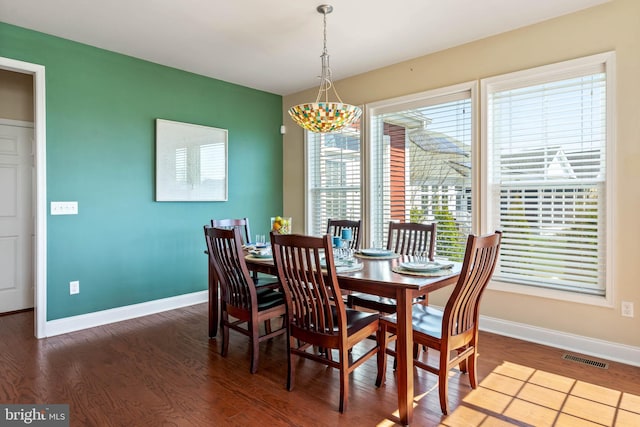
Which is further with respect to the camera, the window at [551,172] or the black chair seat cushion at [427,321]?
the window at [551,172]

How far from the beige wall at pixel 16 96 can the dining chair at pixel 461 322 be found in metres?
4.36

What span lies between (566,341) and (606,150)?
4.99 ft

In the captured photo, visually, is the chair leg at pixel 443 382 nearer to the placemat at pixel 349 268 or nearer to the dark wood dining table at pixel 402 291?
the dark wood dining table at pixel 402 291

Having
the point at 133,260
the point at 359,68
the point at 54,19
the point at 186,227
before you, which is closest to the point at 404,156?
the point at 359,68

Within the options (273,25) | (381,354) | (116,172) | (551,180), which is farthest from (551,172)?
(116,172)

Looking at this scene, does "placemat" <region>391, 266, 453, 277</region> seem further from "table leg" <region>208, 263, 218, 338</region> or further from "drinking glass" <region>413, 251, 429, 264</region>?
"table leg" <region>208, 263, 218, 338</region>

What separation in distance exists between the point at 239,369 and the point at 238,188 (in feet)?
8.87

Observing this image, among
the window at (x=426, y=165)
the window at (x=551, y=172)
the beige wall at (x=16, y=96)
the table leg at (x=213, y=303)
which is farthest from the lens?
the beige wall at (x=16, y=96)

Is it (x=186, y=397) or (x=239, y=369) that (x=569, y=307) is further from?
(x=186, y=397)

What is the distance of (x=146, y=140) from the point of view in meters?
4.13

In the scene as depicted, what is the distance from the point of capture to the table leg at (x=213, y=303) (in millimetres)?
3375

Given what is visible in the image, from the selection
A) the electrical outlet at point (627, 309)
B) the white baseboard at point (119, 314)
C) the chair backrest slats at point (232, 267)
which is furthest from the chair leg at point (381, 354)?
the white baseboard at point (119, 314)

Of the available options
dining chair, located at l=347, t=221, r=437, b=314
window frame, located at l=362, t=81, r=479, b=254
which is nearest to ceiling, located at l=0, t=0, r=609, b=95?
window frame, located at l=362, t=81, r=479, b=254

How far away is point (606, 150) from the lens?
293cm
